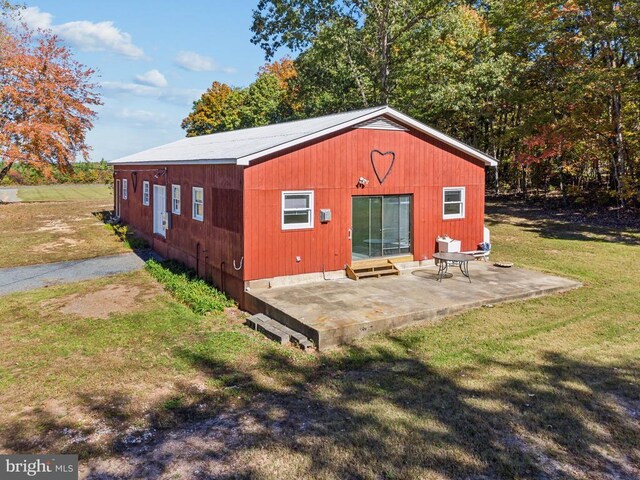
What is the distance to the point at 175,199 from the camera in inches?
593

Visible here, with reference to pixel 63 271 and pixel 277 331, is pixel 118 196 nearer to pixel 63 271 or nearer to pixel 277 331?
pixel 63 271

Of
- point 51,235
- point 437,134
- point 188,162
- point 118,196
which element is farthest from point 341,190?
point 118,196

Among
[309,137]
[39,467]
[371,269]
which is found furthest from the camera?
[371,269]

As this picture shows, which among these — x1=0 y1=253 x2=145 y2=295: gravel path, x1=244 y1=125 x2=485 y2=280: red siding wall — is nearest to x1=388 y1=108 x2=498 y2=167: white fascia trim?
x1=244 y1=125 x2=485 y2=280: red siding wall

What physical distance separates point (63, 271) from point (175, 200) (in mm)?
4062

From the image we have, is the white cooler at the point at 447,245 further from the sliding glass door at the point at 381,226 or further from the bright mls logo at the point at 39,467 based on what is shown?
the bright mls logo at the point at 39,467

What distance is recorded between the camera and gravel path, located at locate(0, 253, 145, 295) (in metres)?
13.0

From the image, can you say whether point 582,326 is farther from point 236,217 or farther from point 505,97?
point 505,97

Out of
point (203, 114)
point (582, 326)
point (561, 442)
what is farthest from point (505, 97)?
point (203, 114)

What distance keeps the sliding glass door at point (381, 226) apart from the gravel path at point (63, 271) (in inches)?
292

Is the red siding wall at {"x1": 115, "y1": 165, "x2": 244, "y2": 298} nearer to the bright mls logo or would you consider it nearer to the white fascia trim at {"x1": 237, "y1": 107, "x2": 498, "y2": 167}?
the white fascia trim at {"x1": 237, "y1": 107, "x2": 498, "y2": 167}

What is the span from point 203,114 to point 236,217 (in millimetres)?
43612

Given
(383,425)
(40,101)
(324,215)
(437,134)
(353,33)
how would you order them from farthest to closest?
1. (40,101)
2. (353,33)
3. (437,134)
4. (324,215)
5. (383,425)

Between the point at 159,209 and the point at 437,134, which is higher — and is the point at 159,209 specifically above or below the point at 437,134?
below
